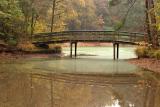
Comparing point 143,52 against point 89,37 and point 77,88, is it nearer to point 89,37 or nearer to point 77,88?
point 89,37

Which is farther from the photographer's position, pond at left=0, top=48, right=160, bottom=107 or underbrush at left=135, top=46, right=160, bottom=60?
underbrush at left=135, top=46, right=160, bottom=60

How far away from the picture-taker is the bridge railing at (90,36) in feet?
124

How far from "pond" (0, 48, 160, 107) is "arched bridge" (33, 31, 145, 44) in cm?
1348

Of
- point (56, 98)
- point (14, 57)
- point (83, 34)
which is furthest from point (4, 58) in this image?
point (56, 98)

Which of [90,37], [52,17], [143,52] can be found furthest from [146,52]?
[52,17]

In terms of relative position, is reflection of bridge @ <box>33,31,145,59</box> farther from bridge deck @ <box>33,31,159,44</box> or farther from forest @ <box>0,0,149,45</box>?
forest @ <box>0,0,149,45</box>

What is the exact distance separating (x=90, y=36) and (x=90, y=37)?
19cm

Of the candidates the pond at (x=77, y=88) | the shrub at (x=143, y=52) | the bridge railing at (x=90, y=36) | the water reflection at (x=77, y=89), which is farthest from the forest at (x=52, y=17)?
the water reflection at (x=77, y=89)

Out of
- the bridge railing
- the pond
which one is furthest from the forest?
the pond

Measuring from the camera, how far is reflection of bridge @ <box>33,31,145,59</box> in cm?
3772

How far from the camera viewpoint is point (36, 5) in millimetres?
41875

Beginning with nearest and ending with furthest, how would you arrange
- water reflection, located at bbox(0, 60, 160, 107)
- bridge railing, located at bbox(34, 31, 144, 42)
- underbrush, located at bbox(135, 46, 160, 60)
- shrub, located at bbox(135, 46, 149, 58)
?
water reflection, located at bbox(0, 60, 160, 107), underbrush, located at bbox(135, 46, 160, 60), shrub, located at bbox(135, 46, 149, 58), bridge railing, located at bbox(34, 31, 144, 42)

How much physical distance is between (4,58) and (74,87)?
15.6 m

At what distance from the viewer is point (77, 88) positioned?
56.8ft
